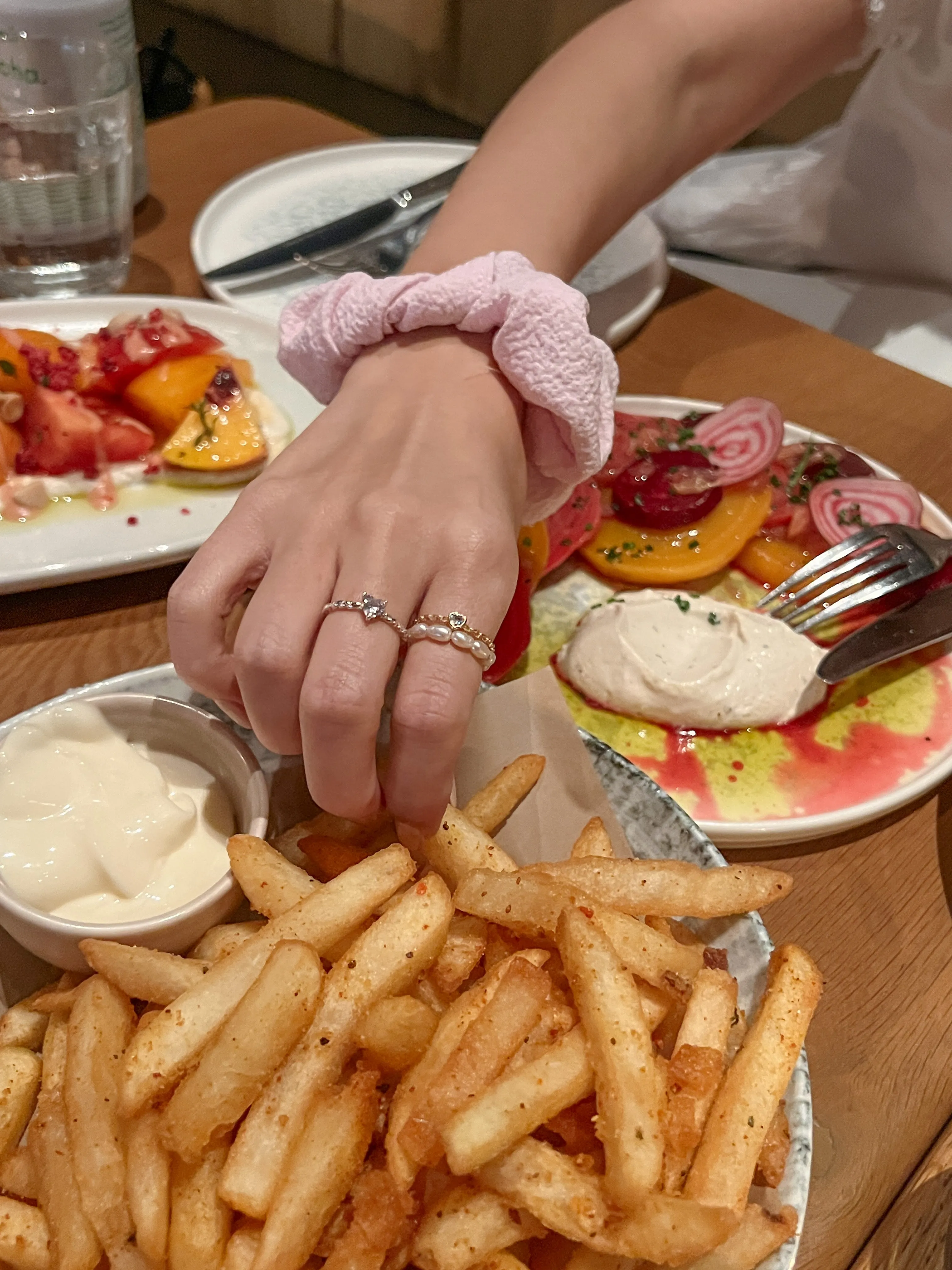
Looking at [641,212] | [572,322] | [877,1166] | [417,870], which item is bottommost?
[877,1166]

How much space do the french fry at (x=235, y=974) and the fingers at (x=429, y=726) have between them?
7cm

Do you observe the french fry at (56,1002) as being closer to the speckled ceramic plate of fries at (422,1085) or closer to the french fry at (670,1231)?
the speckled ceramic plate of fries at (422,1085)

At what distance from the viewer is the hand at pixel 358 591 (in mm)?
769

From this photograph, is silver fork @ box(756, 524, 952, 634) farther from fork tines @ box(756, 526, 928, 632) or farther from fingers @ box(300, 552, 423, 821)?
fingers @ box(300, 552, 423, 821)

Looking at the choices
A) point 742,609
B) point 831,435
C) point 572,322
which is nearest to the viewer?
point 572,322

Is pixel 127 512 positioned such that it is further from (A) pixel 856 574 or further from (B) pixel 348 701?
(A) pixel 856 574

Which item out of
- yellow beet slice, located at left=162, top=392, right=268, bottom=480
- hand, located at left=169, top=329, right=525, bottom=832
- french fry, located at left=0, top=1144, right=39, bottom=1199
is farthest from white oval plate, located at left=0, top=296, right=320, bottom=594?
french fry, located at left=0, top=1144, right=39, bottom=1199

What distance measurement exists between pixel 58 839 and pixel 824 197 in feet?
6.63

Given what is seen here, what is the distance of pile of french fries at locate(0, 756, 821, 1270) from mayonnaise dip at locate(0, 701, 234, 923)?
0.28ft

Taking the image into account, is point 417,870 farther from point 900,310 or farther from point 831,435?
point 900,310

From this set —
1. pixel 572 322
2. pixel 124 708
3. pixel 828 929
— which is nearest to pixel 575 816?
pixel 828 929

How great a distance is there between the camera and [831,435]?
1603mm

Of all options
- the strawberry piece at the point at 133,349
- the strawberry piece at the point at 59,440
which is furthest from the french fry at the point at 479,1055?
the strawberry piece at the point at 133,349

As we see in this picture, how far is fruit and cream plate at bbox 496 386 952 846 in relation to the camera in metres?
1.09
